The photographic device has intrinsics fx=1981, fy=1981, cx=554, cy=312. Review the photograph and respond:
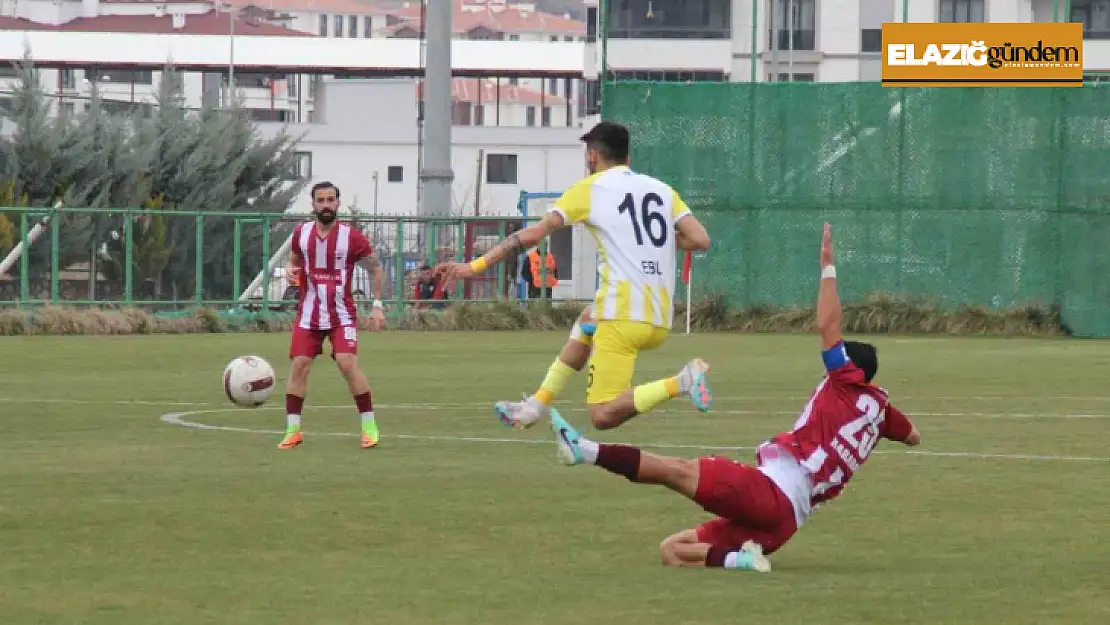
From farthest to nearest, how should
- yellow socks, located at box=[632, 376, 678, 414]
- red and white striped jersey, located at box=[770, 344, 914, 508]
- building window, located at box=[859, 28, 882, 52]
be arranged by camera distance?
1. building window, located at box=[859, 28, 882, 52]
2. yellow socks, located at box=[632, 376, 678, 414]
3. red and white striped jersey, located at box=[770, 344, 914, 508]

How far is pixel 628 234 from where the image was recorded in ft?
38.6

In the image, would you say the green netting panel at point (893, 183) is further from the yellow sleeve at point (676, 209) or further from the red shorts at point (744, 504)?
A: the red shorts at point (744, 504)

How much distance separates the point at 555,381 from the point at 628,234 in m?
1.63

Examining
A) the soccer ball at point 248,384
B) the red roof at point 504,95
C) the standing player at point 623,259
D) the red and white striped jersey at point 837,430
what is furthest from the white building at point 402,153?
the red and white striped jersey at point 837,430

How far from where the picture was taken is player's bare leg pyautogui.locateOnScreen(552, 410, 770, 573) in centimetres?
868

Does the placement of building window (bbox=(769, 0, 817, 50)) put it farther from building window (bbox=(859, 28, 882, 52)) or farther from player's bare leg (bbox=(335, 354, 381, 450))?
player's bare leg (bbox=(335, 354, 381, 450))

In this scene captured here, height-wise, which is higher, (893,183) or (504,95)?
(504,95)

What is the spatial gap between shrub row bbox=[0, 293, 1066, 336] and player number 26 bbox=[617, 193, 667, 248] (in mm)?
20709

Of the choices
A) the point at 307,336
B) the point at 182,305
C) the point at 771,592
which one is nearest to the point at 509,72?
the point at 182,305

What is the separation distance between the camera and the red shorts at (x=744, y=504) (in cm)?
868

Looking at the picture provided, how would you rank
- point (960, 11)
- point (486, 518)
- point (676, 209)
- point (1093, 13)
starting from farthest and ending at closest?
point (1093, 13), point (960, 11), point (676, 209), point (486, 518)

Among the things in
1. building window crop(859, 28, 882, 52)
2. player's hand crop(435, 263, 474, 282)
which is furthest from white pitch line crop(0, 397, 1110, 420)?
building window crop(859, 28, 882, 52)

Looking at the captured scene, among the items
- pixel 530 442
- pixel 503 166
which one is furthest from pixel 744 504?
pixel 503 166

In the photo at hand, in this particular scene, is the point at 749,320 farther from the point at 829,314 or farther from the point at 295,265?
the point at 829,314
